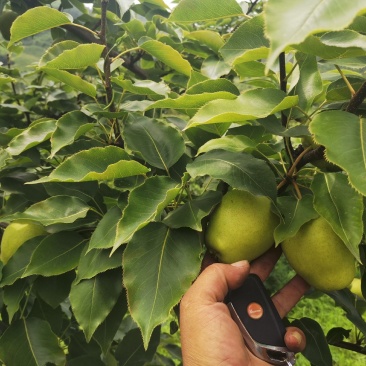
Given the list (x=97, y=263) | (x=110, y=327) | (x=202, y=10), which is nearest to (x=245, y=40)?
(x=202, y=10)

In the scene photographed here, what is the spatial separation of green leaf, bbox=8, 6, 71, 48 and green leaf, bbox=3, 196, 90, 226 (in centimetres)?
40

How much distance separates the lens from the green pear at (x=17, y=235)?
1.13 metres

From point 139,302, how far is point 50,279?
384 millimetres

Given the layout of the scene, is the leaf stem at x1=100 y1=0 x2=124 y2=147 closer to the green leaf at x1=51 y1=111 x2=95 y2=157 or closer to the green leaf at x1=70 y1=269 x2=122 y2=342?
the green leaf at x1=51 y1=111 x2=95 y2=157

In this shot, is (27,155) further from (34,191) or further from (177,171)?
(177,171)

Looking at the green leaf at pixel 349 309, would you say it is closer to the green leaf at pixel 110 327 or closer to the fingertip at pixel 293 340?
the fingertip at pixel 293 340

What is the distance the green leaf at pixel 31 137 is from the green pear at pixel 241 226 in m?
0.48

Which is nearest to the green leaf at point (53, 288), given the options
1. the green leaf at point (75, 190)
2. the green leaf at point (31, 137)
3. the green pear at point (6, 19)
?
the green leaf at point (75, 190)

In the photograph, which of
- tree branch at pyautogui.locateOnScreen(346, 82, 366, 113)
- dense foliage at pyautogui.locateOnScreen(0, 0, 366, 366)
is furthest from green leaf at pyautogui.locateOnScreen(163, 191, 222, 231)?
tree branch at pyautogui.locateOnScreen(346, 82, 366, 113)

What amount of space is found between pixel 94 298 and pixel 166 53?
627 mm

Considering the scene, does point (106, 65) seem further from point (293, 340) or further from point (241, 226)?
point (293, 340)

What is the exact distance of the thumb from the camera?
862mm

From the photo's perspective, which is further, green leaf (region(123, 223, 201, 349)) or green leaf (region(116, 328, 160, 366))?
green leaf (region(116, 328, 160, 366))

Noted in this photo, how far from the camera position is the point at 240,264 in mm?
870
